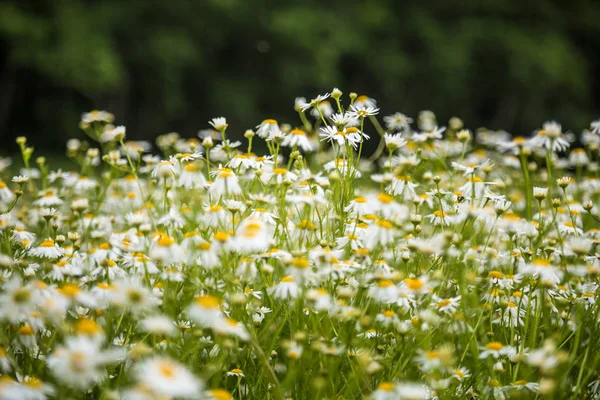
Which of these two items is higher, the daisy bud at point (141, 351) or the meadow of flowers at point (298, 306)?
the meadow of flowers at point (298, 306)

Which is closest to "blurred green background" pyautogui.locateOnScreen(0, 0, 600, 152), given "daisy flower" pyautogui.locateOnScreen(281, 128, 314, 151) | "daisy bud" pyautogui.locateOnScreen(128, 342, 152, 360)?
"daisy flower" pyautogui.locateOnScreen(281, 128, 314, 151)

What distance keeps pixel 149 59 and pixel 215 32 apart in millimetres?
1635

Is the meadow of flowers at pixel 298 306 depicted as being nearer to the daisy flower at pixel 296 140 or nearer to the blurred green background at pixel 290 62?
the daisy flower at pixel 296 140

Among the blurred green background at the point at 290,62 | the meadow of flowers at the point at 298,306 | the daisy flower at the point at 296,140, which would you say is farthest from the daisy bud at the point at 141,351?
the blurred green background at the point at 290,62

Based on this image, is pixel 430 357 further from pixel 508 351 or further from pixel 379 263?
pixel 379 263

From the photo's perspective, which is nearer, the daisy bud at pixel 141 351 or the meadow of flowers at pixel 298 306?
the daisy bud at pixel 141 351

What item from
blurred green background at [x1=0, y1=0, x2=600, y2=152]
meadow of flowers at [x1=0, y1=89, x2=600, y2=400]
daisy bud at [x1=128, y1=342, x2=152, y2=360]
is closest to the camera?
daisy bud at [x1=128, y1=342, x2=152, y2=360]

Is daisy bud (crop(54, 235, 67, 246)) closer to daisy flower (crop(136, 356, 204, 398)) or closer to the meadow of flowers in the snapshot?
the meadow of flowers

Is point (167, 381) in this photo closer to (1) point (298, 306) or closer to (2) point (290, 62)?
(1) point (298, 306)

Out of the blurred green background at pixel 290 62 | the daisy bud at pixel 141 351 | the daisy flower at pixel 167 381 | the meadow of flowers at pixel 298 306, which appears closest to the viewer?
the daisy flower at pixel 167 381

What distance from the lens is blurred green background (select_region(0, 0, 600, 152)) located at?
11.4m

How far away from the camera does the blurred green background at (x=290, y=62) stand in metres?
11.4

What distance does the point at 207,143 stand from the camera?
5.81ft

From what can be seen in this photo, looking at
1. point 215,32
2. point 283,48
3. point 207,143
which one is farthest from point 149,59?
point 207,143
